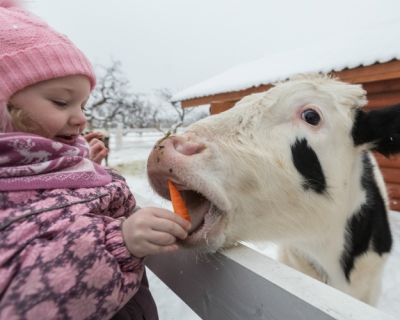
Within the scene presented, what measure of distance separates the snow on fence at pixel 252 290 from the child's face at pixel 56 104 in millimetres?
707

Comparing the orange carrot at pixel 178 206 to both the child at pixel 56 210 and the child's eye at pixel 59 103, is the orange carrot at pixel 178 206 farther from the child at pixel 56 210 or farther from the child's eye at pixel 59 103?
the child's eye at pixel 59 103

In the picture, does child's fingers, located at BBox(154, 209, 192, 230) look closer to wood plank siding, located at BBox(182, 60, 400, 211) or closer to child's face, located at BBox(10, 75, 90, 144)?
child's face, located at BBox(10, 75, 90, 144)

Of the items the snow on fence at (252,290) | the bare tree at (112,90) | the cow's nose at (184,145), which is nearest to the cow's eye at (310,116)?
the cow's nose at (184,145)

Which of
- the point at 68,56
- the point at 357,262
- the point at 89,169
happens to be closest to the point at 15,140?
the point at 89,169

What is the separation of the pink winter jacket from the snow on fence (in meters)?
0.30

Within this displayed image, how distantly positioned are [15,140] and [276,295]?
0.93 metres

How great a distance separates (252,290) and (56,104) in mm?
950

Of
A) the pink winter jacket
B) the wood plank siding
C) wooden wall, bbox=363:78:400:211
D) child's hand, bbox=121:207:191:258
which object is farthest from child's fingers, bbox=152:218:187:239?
wooden wall, bbox=363:78:400:211

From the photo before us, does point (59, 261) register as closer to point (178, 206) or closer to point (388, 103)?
point (178, 206)

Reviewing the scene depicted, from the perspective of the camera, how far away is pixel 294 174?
1.23 metres

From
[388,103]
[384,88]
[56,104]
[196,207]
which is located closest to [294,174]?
[196,207]

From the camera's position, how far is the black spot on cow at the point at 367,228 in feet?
5.52

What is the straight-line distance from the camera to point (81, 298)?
2.05ft

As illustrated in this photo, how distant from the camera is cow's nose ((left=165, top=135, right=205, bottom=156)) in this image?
96cm
